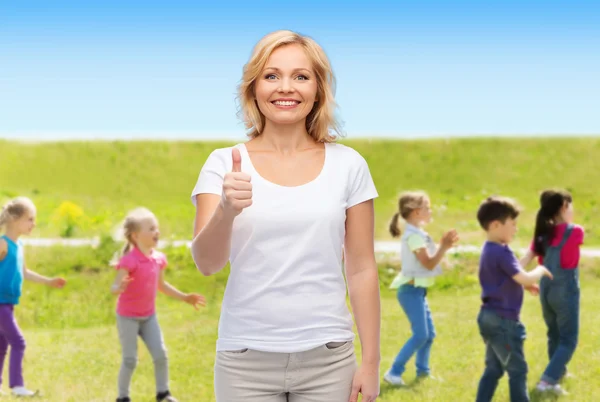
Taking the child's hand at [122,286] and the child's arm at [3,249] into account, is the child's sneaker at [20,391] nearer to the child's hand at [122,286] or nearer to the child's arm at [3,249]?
the child's arm at [3,249]

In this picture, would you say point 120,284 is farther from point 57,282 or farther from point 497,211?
point 497,211

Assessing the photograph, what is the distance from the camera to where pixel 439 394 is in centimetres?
769

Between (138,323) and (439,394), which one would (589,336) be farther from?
(138,323)

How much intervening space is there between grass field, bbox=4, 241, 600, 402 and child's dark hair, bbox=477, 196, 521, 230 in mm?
1858

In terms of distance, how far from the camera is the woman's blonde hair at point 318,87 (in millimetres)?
3070

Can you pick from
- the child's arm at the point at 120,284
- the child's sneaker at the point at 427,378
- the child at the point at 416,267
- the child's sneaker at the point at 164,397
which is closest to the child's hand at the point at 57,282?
the child's arm at the point at 120,284

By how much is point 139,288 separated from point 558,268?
11.3 feet

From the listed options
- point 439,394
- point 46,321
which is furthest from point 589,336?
point 46,321

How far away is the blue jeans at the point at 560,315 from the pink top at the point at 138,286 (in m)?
3.26

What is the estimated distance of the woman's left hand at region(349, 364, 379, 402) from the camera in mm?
3051

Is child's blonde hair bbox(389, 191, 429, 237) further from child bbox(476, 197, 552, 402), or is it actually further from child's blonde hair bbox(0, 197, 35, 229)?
child's blonde hair bbox(0, 197, 35, 229)

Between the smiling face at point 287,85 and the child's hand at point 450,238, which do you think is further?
the child's hand at point 450,238

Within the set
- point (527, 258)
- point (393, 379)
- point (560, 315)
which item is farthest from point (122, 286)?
point (560, 315)

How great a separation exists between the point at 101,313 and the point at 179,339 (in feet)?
7.40
